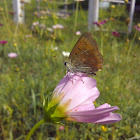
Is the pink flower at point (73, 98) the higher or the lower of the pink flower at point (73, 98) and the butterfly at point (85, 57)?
the lower

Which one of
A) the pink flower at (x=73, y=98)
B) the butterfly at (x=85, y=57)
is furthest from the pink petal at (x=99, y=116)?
the butterfly at (x=85, y=57)

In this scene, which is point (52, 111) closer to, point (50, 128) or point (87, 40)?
point (87, 40)

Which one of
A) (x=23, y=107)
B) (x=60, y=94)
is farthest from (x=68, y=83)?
(x=23, y=107)

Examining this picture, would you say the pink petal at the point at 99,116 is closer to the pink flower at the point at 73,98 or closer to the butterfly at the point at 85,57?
the pink flower at the point at 73,98

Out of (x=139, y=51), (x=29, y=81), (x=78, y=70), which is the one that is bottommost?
(x=29, y=81)

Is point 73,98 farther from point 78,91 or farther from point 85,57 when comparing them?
point 85,57

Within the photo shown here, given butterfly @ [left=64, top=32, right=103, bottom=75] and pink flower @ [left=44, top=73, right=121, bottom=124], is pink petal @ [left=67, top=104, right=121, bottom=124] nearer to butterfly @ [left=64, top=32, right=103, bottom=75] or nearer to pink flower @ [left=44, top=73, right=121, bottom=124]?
pink flower @ [left=44, top=73, right=121, bottom=124]

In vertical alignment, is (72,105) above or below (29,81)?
above
